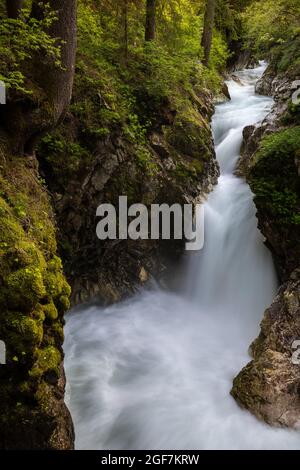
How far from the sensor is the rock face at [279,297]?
6270 mm

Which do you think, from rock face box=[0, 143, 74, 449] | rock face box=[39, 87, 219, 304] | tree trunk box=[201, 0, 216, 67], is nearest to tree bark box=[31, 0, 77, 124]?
rock face box=[39, 87, 219, 304]

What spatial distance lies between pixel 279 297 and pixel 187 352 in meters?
2.02

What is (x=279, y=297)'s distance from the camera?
7484mm

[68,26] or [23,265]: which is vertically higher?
[68,26]

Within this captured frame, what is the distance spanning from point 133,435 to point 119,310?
3308 millimetres

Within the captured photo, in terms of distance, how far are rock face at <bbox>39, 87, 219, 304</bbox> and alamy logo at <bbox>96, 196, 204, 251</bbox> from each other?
142 millimetres

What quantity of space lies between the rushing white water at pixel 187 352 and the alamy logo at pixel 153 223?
31 cm

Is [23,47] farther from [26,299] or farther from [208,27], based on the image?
[208,27]

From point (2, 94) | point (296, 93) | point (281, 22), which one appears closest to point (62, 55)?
point (2, 94)

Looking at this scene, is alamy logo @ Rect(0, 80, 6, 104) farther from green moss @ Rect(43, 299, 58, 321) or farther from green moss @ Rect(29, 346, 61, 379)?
green moss @ Rect(29, 346, 61, 379)
